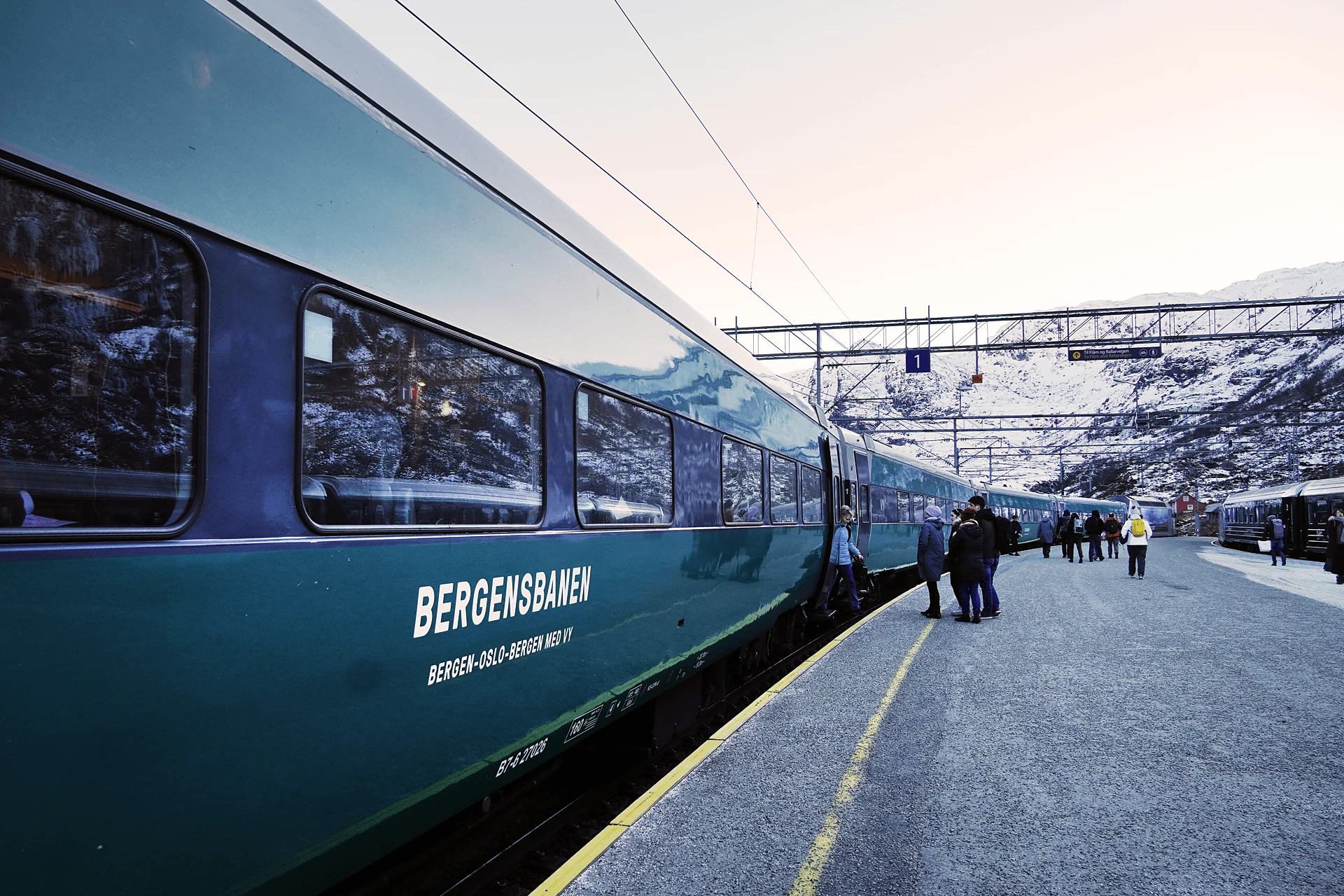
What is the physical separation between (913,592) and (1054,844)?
1310cm

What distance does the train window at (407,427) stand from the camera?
2617 millimetres

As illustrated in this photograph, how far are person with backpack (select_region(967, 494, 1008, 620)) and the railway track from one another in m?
5.80

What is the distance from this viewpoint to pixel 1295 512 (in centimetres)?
3491

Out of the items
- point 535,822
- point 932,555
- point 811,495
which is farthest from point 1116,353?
point 535,822

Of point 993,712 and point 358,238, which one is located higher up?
point 358,238

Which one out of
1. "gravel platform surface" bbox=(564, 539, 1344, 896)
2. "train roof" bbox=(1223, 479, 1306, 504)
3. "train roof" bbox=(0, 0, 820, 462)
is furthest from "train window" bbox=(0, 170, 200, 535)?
"train roof" bbox=(1223, 479, 1306, 504)

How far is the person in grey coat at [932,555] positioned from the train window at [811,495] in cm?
173

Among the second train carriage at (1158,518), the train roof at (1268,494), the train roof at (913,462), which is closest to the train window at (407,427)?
the train roof at (913,462)

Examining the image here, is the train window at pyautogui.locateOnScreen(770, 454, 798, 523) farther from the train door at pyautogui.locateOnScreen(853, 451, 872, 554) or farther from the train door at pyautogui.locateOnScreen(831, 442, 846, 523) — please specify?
the train door at pyautogui.locateOnScreen(853, 451, 872, 554)

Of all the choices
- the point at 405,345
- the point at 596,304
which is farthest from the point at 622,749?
the point at 405,345

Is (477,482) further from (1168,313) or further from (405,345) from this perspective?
(1168,313)

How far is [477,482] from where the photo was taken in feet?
11.1

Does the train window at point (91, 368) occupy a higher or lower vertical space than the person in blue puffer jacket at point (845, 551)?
higher

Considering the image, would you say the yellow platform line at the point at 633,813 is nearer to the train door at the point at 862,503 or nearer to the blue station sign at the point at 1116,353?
the train door at the point at 862,503
